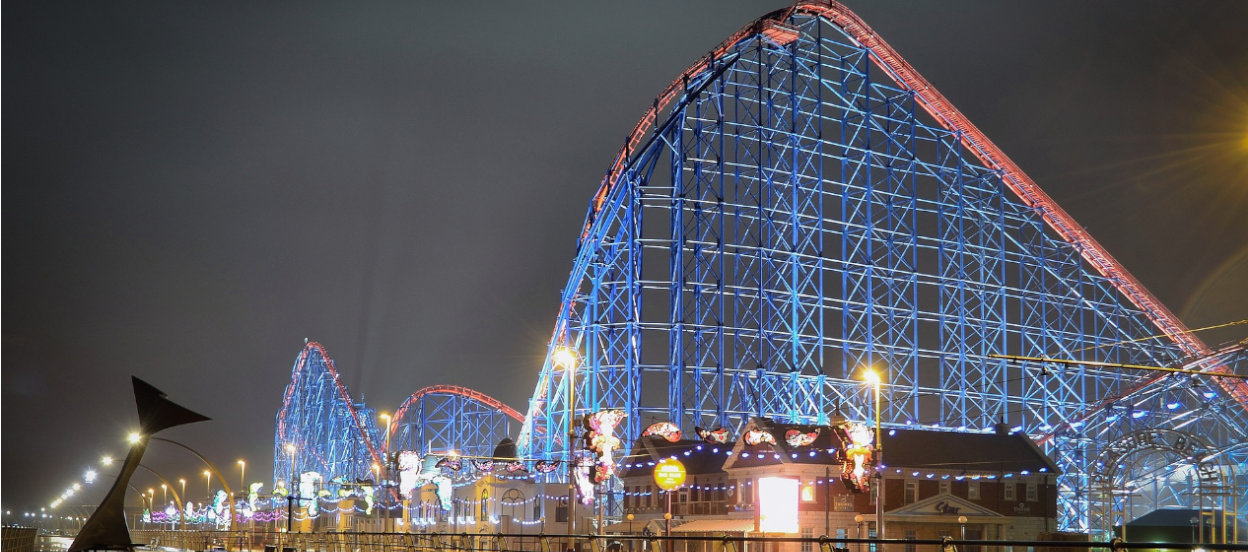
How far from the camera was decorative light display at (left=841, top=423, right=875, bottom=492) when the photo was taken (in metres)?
27.9

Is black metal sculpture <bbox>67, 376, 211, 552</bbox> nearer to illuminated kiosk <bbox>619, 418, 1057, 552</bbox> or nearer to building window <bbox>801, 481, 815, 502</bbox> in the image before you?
illuminated kiosk <bbox>619, 418, 1057, 552</bbox>

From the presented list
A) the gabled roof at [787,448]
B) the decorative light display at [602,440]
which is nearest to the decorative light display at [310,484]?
the gabled roof at [787,448]

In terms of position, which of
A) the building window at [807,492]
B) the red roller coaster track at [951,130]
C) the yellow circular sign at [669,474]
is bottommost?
the building window at [807,492]

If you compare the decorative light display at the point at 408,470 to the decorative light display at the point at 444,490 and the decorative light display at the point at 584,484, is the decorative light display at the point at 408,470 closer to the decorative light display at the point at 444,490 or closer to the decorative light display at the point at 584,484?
the decorative light display at the point at 444,490

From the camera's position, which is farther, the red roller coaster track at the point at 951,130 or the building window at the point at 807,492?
the red roller coaster track at the point at 951,130

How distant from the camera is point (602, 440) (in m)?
29.3

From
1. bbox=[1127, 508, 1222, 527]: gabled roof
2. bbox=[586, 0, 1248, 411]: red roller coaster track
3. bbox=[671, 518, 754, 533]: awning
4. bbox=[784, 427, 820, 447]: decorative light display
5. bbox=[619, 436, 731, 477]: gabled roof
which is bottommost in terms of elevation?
bbox=[671, 518, 754, 533]: awning

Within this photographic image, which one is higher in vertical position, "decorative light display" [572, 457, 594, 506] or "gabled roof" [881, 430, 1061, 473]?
"gabled roof" [881, 430, 1061, 473]

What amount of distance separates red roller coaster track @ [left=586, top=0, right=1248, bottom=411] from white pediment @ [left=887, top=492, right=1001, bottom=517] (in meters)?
7.92

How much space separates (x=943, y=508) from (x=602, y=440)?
12.3 metres

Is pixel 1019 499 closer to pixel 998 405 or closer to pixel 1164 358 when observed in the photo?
pixel 998 405

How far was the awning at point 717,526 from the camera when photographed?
35.7 m

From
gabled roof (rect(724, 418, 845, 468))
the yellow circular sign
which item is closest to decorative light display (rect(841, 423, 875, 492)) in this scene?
the yellow circular sign

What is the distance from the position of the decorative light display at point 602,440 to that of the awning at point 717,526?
6718mm
